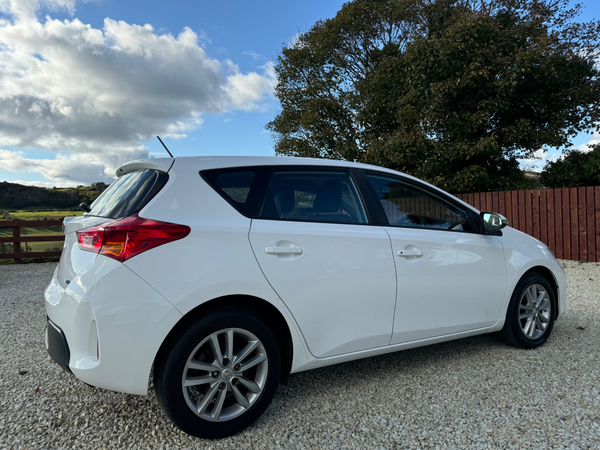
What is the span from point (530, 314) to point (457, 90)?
13392 millimetres

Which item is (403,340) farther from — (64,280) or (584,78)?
(584,78)

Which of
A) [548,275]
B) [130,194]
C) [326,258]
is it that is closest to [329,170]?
[326,258]

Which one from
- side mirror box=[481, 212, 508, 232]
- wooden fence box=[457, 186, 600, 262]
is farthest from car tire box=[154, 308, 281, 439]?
wooden fence box=[457, 186, 600, 262]

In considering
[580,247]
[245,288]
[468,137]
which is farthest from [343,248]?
[468,137]

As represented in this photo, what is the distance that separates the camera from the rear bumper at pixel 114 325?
2125mm

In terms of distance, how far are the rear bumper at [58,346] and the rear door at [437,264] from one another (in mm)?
2084

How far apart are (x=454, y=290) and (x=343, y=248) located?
1123 millimetres

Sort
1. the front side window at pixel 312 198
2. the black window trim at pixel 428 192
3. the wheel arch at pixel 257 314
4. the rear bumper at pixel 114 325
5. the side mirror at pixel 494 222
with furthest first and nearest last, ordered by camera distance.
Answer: the side mirror at pixel 494 222 → the black window trim at pixel 428 192 → the front side window at pixel 312 198 → the wheel arch at pixel 257 314 → the rear bumper at pixel 114 325

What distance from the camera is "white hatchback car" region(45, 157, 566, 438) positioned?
217cm

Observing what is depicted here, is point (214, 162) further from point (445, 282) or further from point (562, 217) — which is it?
point (562, 217)

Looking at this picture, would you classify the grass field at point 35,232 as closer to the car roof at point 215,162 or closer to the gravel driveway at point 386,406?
the gravel driveway at point 386,406

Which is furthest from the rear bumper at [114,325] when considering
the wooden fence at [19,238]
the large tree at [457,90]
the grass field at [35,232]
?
the large tree at [457,90]

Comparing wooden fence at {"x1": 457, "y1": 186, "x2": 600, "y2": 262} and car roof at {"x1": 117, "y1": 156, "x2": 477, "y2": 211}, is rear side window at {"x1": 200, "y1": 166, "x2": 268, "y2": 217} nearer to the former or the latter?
car roof at {"x1": 117, "y1": 156, "x2": 477, "y2": 211}

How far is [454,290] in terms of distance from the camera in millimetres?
3258
